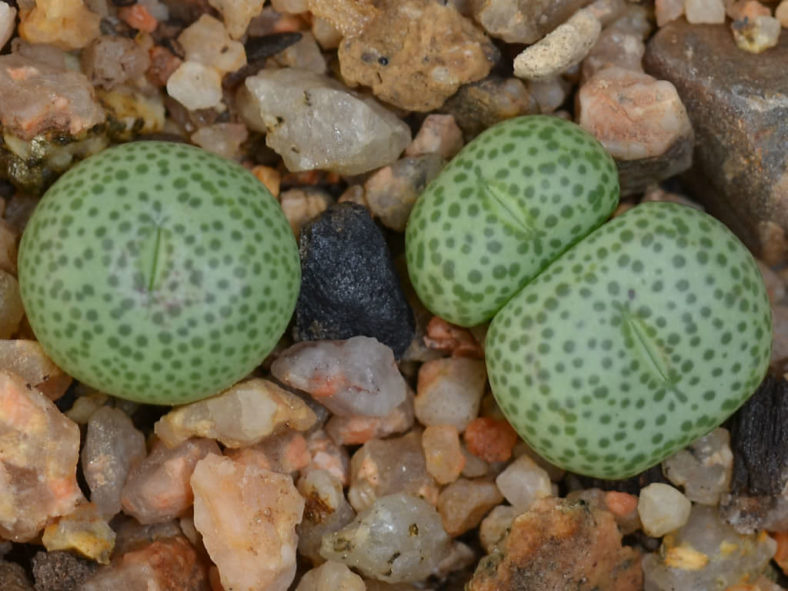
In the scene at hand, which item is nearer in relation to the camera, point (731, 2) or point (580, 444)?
point (580, 444)

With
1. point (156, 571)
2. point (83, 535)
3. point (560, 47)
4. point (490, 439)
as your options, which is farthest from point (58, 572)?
point (560, 47)

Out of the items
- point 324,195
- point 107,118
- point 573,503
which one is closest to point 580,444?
point 573,503

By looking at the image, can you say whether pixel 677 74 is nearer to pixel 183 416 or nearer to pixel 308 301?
pixel 308 301

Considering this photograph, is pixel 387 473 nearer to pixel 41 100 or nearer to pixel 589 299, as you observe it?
pixel 589 299

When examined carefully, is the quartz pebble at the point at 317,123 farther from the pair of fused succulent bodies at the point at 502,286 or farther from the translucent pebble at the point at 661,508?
the translucent pebble at the point at 661,508

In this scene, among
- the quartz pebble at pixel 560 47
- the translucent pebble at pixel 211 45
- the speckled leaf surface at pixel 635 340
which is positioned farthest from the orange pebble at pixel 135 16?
the speckled leaf surface at pixel 635 340

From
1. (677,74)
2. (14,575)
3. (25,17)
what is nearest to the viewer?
(14,575)

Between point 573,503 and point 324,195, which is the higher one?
point 324,195

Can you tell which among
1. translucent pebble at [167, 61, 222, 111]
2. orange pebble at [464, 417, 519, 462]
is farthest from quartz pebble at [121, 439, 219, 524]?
translucent pebble at [167, 61, 222, 111]
